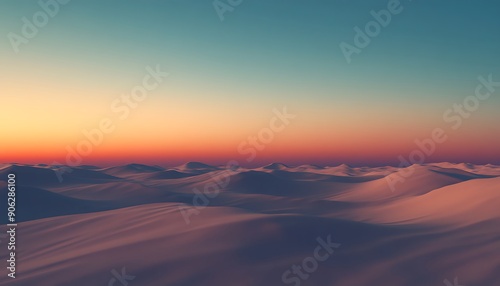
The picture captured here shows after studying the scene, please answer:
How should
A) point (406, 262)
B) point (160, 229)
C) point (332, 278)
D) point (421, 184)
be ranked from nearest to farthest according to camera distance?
point (332, 278)
point (406, 262)
point (160, 229)
point (421, 184)

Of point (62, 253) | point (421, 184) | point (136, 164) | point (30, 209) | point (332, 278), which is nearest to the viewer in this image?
point (332, 278)

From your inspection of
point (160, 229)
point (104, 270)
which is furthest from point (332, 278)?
point (160, 229)

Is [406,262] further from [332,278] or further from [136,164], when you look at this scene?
[136,164]

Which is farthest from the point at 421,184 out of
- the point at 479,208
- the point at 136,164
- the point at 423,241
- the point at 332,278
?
the point at 136,164

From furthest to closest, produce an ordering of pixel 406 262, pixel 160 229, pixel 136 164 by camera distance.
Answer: pixel 136 164
pixel 160 229
pixel 406 262

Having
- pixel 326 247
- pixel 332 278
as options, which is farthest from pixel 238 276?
pixel 326 247

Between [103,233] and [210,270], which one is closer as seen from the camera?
[210,270]

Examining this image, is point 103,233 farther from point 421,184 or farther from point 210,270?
point 421,184

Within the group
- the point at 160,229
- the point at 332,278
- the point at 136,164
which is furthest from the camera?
the point at 136,164

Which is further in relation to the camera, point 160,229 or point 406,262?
point 160,229
